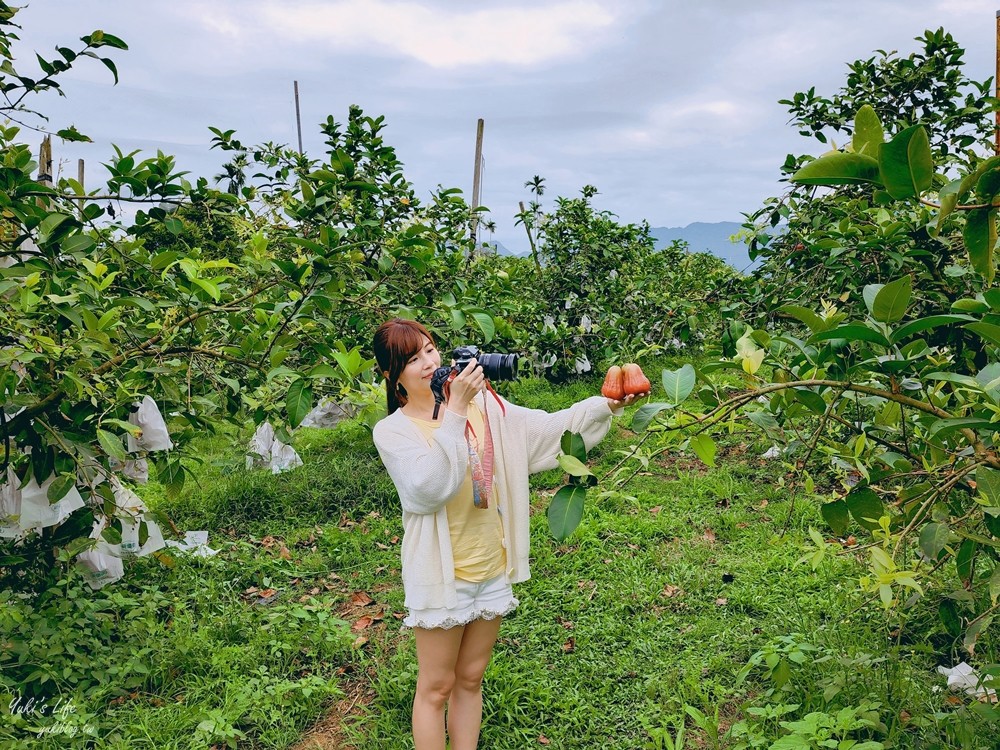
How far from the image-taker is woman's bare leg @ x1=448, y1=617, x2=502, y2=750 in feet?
6.82

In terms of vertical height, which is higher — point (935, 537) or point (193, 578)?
point (935, 537)

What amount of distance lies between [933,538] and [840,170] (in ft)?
3.07

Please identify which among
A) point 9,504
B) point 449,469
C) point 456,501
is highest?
point 449,469

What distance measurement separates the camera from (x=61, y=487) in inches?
88.8

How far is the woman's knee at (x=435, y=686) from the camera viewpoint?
2.02 meters

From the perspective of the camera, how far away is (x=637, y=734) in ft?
7.99

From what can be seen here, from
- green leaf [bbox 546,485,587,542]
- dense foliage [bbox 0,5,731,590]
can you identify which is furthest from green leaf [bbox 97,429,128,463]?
green leaf [bbox 546,485,587,542]

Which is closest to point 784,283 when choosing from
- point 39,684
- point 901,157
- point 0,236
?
point 901,157

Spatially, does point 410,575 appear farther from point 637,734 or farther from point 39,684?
point 39,684

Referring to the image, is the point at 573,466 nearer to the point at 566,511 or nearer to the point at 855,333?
the point at 566,511

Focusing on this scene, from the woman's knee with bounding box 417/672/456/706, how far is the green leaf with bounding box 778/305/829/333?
4.49 feet

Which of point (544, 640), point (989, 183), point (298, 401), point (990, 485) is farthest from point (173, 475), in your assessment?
point (989, 183)

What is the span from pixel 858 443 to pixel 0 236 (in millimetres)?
2644

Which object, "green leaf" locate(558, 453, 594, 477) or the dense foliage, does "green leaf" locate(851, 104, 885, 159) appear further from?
the dense foliage
